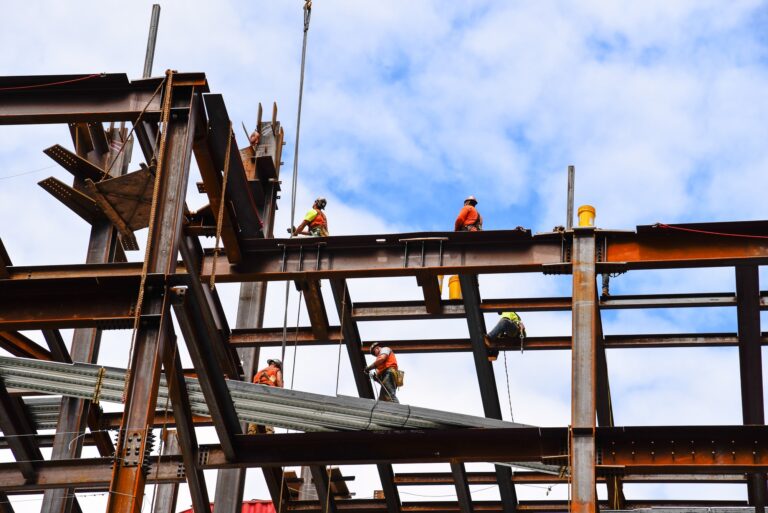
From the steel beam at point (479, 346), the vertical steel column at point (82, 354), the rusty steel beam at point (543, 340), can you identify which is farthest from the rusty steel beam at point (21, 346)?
the steel beam at point (479, 346)

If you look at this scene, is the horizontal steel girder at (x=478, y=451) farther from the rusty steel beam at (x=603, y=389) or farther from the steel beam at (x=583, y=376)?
the rusty steel beam at (x=603, y=389)

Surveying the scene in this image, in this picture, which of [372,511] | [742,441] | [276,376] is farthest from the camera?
[372,511]

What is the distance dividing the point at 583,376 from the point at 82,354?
28.3ft

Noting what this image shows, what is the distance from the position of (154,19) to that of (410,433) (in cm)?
816

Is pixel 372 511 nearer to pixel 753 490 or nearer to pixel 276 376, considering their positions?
pixel 276 376

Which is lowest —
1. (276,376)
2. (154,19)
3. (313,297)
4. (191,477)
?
(191,477)

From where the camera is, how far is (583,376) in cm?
1527

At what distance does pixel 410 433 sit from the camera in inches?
637

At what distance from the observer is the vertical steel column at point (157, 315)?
12.3 meters

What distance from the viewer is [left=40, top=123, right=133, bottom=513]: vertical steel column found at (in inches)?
731

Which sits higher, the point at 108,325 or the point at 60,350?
the point at 60,350

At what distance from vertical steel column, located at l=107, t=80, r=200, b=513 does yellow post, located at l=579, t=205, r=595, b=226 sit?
5.48 meters

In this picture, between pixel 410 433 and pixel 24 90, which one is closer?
pixel 24 90

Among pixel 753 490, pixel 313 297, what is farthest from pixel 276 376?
pixel 753 490
